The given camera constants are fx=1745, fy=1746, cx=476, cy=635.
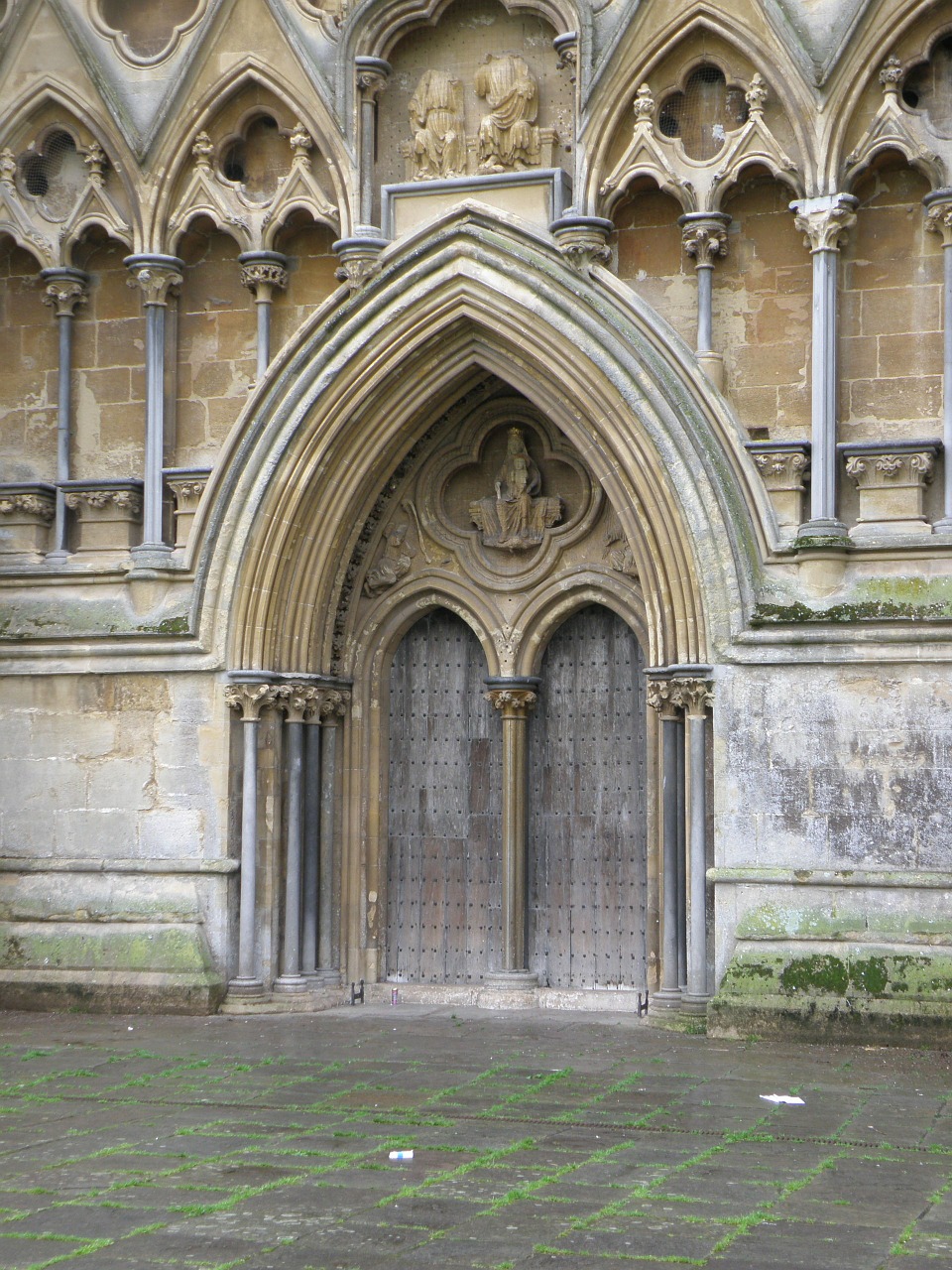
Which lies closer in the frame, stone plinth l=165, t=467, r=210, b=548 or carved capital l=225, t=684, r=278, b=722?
carved capital l=225, t=684, r=278, b=722

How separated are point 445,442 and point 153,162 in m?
2.97

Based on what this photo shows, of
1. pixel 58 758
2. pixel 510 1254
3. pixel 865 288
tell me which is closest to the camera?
pixel 510 1254

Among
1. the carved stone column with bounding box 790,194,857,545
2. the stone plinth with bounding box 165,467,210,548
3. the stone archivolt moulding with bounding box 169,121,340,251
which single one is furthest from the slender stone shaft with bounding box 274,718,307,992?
the carved stone column with bounding box 790,194,857,545

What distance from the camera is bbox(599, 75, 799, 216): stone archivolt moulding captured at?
11602mm

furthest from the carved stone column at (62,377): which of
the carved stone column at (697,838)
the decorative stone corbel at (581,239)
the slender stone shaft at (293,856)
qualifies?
the carved stone column at (697,838)

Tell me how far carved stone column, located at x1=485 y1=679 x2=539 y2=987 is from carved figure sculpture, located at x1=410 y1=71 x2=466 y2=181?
3.74 m

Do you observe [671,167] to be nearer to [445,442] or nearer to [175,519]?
[445,442]

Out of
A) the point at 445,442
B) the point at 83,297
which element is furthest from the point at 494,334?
the point at 83,297

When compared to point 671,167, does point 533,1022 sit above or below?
below

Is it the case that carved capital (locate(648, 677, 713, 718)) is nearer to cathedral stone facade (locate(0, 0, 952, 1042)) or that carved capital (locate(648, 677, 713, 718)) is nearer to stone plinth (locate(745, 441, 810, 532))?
cathedral stone facade (locate(0, 0, 952, 1042))

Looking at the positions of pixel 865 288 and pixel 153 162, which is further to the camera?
pixel 153 162

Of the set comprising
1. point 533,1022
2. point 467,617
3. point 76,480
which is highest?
point 76,480

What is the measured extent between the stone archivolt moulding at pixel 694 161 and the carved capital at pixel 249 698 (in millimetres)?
4103

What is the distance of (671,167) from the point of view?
1186 centimetres
